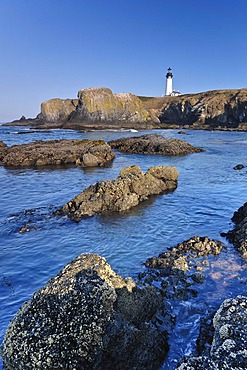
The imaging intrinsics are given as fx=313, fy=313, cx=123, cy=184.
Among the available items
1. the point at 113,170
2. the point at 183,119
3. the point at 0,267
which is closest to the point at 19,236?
the point at 0,267

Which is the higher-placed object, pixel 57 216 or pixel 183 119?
pixel 183 119

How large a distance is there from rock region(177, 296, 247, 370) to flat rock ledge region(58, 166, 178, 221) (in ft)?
28.9

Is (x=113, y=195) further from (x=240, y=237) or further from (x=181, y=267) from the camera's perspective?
(x=181, y=267)

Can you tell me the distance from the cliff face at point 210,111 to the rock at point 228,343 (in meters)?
89.5

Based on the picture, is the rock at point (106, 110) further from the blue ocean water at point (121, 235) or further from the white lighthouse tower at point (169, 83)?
the blue ocean water at point (121, 235)

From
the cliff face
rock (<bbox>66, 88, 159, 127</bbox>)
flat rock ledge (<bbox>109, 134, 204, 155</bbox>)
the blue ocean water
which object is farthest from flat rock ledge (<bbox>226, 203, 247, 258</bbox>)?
rock (<bbox>66, 88, 159, 127</bbox>)

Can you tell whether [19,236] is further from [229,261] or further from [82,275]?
[229,261]

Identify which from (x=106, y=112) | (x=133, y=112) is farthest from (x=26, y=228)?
(x=133, y=112)

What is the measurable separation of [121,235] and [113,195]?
3.60 m

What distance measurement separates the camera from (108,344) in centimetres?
486

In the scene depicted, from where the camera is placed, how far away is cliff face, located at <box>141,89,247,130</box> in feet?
315

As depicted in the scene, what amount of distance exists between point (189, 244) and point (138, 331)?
5.17 meters

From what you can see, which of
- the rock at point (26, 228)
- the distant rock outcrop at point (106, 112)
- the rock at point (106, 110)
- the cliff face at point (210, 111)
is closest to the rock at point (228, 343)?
the rock at point (26, 228)

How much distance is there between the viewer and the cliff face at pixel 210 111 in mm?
95938
